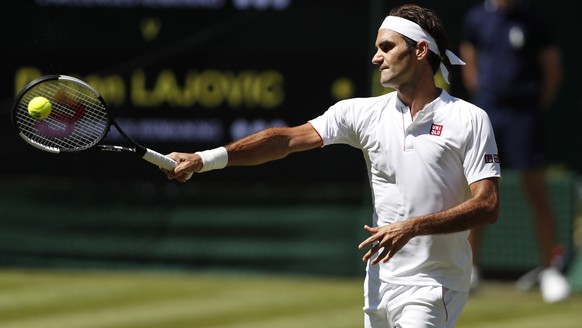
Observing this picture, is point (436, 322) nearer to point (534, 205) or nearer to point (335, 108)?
point (335, 108)

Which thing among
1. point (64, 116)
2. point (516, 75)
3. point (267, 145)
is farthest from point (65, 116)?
point (516, 75)

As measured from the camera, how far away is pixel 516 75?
9.84 metres

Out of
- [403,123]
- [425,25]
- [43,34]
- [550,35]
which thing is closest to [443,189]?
[403,123]

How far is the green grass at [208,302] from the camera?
8.54 meters

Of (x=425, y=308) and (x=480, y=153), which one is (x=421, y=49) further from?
(x=425, y=308)

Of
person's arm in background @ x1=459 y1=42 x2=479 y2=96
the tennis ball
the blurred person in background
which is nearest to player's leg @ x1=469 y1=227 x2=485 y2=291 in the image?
the blurred person in background

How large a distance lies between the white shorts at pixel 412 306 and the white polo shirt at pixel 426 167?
0.12ft

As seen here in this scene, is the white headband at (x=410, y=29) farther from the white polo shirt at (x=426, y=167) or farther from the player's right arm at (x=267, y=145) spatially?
the player's right arm at (x=267, y=145)

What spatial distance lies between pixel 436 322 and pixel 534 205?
15.8ft

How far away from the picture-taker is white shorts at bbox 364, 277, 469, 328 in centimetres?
497

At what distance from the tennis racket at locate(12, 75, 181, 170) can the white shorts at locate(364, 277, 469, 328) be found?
3.74ft

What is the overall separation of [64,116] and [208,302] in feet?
12.5

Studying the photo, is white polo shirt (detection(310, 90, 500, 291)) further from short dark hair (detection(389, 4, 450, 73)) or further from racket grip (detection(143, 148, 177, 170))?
racket grip (detection(143, 148, 177, 170))

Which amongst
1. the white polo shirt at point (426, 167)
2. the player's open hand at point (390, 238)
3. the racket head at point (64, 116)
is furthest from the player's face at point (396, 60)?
the racket head at point (64, 116)
